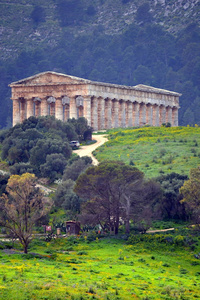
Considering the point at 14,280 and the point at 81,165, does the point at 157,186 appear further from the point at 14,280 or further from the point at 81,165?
the point at 14,280

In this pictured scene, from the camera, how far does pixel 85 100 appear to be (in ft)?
436

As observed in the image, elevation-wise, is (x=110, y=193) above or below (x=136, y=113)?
below

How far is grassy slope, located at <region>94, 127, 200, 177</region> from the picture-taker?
10412 cm

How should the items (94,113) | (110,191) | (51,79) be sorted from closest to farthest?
(110,191) → (94,113) → (51,79)

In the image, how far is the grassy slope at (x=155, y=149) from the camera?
104125 mm

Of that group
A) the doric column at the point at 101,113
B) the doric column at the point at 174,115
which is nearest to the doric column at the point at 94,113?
the doric column at the point at 101,113

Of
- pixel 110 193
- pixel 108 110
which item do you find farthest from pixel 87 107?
pixel 110 193

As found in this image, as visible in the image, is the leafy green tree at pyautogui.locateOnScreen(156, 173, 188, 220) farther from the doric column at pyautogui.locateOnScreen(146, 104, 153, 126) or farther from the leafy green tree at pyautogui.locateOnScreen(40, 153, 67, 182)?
the doric column at pyautogui.locateOnScreen(146, 104, 153, 126)

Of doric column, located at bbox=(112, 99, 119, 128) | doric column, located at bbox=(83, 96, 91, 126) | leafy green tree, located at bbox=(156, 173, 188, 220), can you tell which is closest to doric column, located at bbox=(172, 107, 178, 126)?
doric column, located at bbox=(112, 99, 119, 128)

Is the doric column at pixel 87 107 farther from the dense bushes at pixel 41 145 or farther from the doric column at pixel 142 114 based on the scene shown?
the doric column at pixel 142 114

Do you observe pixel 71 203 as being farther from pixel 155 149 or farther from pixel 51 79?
pixel 51 79

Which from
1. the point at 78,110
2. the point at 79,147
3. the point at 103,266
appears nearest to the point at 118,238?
the point at 103,266

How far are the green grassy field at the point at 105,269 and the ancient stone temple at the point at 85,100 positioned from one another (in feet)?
192

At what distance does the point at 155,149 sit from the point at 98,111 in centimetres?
2370
